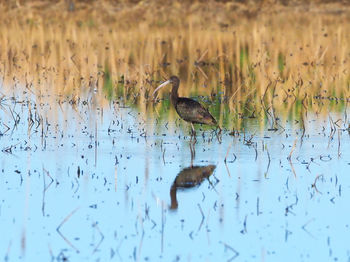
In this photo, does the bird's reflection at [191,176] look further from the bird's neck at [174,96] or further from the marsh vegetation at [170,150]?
the bird's neck at [174,96]

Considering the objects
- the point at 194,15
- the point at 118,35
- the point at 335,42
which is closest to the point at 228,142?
the point at 335,42

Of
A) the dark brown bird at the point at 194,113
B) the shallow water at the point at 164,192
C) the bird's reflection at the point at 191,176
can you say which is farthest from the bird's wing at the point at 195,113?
the bird's reflection at the point at 191,176

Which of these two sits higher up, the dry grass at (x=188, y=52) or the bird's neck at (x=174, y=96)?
the dry grass at (x=188, y=52)

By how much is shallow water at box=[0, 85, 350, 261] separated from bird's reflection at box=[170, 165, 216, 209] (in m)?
0.07

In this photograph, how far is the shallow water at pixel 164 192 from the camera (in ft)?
Answer: 25.7

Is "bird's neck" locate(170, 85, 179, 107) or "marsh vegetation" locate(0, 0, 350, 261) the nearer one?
"marsh vegetation" locate(0, 0, 350, 261)

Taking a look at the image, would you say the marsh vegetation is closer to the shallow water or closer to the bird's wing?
the shallow water

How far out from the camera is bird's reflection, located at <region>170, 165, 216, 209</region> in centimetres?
1005

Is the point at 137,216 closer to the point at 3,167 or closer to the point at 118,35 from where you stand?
the point at 3,167

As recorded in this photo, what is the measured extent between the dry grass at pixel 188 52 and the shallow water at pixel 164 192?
224 cm

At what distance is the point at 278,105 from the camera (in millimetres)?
16000

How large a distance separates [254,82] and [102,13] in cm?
1647

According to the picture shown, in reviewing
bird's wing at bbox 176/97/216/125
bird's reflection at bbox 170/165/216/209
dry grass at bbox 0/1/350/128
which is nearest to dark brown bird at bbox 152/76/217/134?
bird's wing at bbox 176/97/216/125

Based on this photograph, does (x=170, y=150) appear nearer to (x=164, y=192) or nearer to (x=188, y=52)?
(x=164, y=192)
